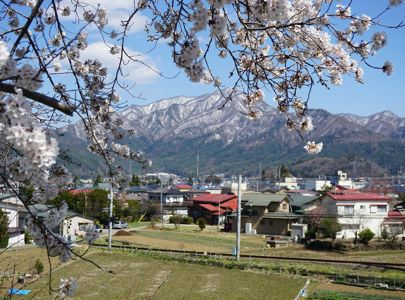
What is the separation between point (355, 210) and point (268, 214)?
681cm

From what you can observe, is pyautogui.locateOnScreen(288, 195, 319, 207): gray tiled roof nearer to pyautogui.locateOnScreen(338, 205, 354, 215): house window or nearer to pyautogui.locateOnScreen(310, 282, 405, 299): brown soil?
pyautogui.locateOnScreen(338, 205, 354, 215): house window

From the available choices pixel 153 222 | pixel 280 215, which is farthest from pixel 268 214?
pixel 153 222

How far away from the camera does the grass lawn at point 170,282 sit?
1505cm

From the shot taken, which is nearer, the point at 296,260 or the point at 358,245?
the point at 296,260

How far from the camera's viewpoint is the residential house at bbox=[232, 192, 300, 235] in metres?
39.3

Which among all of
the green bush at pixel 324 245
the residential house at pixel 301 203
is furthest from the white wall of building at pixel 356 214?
the green bush at pixel 324 245

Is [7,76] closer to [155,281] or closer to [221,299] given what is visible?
[221,299]

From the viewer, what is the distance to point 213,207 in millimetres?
49594

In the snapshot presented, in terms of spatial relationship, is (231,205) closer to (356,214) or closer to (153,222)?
(153,222)

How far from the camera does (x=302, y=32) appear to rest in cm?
358

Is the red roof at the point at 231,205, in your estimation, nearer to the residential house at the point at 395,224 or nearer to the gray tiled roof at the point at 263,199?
the gray tiled roof at the point at 263,199

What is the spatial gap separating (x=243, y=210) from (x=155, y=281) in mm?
24910

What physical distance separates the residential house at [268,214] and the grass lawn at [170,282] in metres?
18.4

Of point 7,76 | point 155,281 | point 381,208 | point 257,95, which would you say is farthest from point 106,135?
point 381,208
